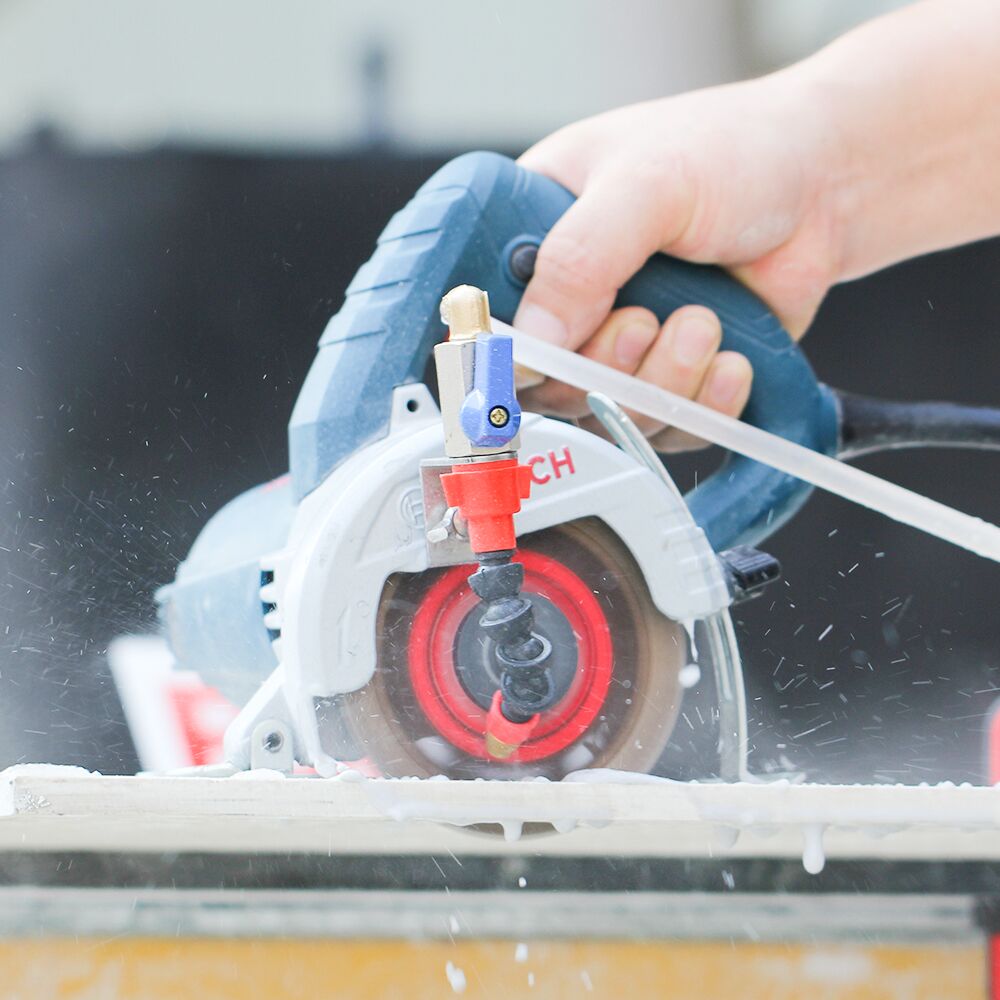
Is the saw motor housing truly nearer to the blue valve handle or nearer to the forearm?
the blue valve handle

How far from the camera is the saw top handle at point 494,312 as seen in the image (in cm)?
85

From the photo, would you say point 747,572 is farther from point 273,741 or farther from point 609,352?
point 273,741

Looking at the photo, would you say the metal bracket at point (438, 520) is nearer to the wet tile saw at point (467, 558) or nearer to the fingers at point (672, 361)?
the wet tile saw at point (467, 558)

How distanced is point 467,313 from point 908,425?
0.63 m

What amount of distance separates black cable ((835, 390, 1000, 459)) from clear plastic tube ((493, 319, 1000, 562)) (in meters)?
0.19

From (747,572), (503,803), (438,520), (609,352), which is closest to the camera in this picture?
Result: (503,803)

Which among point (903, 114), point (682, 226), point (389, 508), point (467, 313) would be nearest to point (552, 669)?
point (389, 508)

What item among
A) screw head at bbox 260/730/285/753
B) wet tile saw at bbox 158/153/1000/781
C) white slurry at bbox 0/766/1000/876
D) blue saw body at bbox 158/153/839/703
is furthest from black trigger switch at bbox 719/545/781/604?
screw head at bbox 260/730/285/753

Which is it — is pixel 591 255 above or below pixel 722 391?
above

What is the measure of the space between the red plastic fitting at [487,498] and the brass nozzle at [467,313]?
0.09 meters

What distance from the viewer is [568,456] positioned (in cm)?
83

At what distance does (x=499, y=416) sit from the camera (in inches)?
27.8

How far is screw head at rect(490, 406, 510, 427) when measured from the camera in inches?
27.8

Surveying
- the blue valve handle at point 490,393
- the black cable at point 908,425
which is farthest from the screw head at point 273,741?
the black cable at point 908,425
